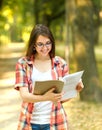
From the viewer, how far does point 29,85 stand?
167 inches

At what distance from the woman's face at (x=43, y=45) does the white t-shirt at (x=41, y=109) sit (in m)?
0.19

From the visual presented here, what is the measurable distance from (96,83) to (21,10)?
29.9 metres

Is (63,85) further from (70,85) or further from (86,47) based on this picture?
(86,47)

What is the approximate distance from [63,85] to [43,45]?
40cm

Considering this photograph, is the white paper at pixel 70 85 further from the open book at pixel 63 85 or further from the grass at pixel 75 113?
the grass at pixel 75 113

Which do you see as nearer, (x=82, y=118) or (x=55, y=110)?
(x=55, y=110)

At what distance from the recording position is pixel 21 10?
4309 centimetres

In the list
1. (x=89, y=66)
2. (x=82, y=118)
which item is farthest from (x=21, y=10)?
(x=82, y=118)

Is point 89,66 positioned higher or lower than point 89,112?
higher

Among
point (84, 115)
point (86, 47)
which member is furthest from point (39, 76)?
point (86, 47)

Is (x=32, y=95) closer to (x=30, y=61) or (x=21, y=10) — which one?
(x=30, y=61)

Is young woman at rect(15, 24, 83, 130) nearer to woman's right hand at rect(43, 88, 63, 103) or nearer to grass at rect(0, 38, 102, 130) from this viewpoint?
woman's right hand at rect(43, 88, 63, 103)

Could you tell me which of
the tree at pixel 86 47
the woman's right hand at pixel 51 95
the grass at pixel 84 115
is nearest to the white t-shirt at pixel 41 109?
the woman's right hand at pixel 51 95

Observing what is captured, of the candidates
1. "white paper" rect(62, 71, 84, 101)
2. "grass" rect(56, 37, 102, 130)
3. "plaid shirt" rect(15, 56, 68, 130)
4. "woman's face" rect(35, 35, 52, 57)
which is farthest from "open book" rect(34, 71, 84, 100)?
"grass" rect(56, 37, 102, 130)
